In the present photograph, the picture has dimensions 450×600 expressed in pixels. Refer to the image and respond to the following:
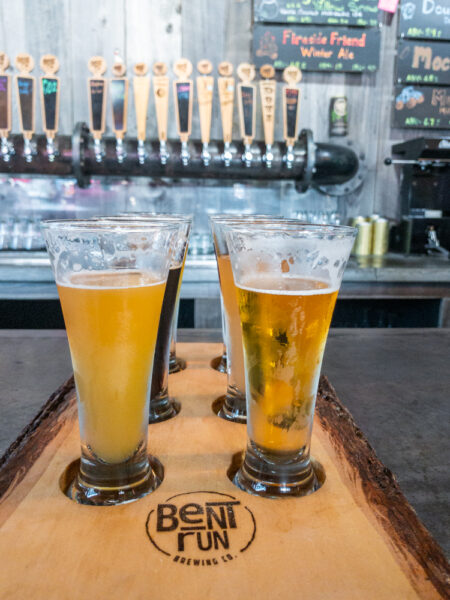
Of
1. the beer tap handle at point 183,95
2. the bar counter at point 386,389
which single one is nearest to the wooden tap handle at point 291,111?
the beer tap handle at point 183,95

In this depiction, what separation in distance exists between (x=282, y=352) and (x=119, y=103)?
2.48m

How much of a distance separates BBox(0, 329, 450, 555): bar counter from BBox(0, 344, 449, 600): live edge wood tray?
0.04 meters

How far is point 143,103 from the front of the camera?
105 inches

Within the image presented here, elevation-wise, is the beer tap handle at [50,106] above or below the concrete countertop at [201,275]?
above

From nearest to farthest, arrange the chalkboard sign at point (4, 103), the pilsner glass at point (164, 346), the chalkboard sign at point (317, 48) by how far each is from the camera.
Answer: the pilsner glass at point (164, 346)
the chalkboard sign at point (4, 103)
the chalkboard sign at point (317, 48)

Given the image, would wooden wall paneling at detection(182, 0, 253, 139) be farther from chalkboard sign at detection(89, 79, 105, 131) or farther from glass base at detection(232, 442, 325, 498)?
glass base at detection(232, 442, 325, 498)

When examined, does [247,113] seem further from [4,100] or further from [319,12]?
Result: [4,100]

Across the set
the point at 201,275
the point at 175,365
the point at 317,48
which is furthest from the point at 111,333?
the point at 317,48

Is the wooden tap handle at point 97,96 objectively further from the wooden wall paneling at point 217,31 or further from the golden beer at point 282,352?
the golden beer at point 282,352

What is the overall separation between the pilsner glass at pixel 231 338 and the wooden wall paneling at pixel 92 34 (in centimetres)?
266

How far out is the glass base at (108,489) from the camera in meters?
0.53

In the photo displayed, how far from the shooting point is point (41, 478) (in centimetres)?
57

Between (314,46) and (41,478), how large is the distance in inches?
128

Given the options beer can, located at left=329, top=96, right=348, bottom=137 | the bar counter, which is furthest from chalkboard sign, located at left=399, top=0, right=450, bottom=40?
the bar counter
